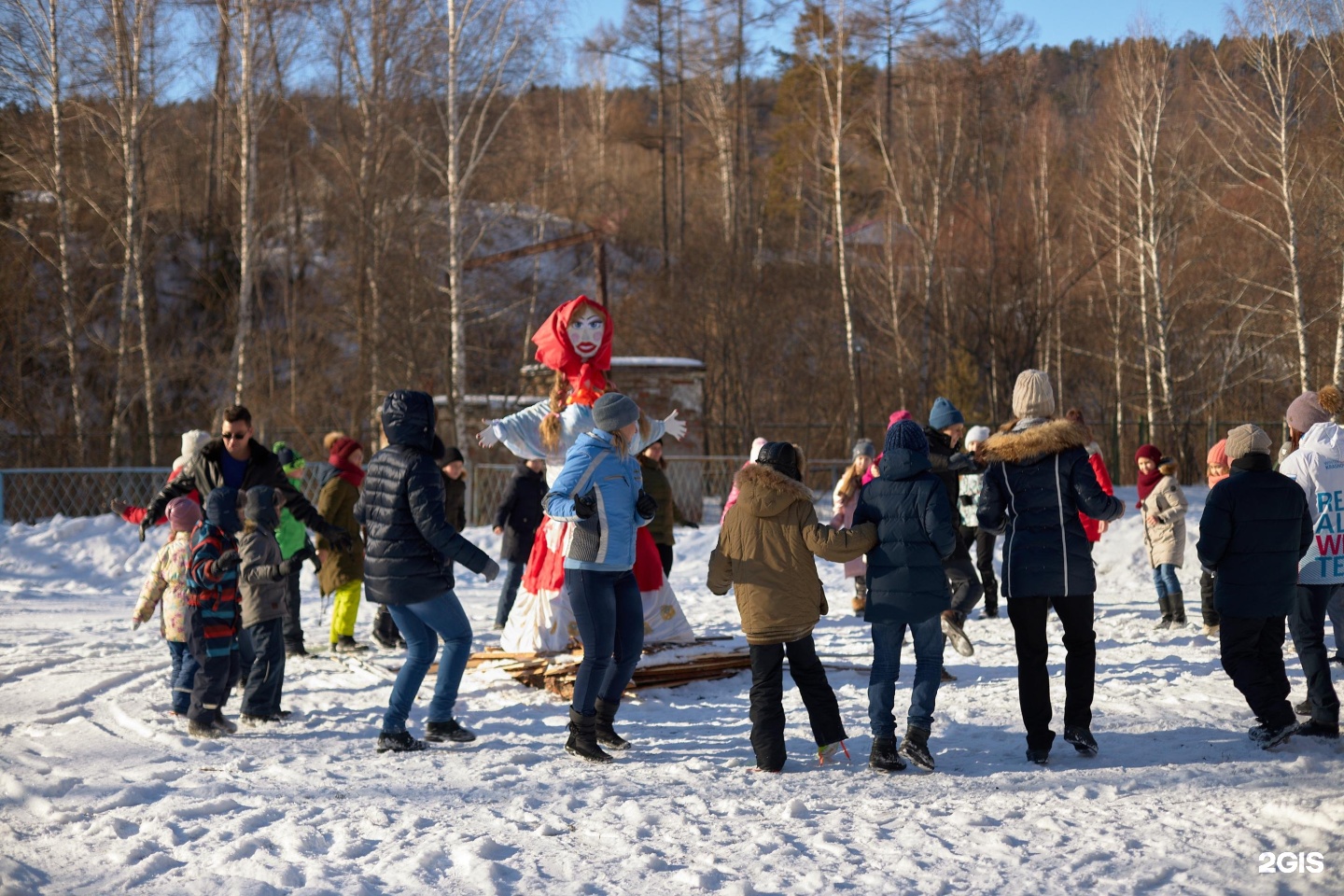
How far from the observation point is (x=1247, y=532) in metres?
5.59

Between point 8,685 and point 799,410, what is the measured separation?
21.9 m

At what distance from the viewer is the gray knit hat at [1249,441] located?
5.65 meters

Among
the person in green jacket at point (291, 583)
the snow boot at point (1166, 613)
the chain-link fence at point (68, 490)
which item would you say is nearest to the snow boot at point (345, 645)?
the person in green jacket at point (291, 583)

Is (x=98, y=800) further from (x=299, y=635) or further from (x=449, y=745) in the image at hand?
(x=299, y=635)

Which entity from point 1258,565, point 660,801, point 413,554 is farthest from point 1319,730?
point 413,554

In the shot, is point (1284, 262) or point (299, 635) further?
point (1284, 262)

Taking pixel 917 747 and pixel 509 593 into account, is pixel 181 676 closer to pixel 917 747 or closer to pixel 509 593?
pixel 509 593

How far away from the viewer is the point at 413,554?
5.76 m

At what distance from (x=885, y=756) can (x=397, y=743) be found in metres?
2.36

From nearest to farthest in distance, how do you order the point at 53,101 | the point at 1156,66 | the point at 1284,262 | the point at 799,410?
the point at 53,101 < the point at 1156,66 < the point at 1284,262 < the point at 799,410

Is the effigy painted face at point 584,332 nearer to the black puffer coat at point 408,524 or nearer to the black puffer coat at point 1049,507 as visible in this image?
the black puffer coat at point 408,524

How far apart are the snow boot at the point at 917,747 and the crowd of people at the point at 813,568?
0.01 m

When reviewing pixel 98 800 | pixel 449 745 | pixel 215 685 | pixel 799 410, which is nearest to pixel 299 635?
pixel 215 685

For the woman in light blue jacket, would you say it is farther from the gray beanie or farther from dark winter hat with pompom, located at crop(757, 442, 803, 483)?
dark winter hat with pompom, located at crop(757, 442, 803, 483)
